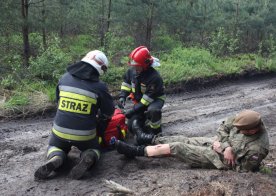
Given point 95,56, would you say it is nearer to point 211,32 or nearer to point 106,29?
point 106,29

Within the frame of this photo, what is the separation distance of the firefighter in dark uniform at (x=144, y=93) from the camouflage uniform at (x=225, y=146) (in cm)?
66

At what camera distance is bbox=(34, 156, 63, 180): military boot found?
480cm

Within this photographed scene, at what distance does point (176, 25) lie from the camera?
13633 millimetres

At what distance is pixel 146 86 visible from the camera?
→ 640 centimetres

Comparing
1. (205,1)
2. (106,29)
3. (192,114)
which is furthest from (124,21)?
(192,114)

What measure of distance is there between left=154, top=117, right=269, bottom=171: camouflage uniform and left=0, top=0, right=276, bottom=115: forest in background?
4.11m

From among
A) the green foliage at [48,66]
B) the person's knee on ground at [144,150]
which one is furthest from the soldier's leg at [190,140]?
the green foliage at [48,66]

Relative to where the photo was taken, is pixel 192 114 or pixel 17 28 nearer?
pixel 192 114

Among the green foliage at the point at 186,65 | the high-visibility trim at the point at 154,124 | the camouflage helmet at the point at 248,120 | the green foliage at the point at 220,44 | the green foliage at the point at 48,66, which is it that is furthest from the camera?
the green foliage at the point at 220,44

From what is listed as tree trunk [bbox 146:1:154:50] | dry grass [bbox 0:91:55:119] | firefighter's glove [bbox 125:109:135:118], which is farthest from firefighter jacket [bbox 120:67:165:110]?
tree trunk [bbox 146:1:154:50]

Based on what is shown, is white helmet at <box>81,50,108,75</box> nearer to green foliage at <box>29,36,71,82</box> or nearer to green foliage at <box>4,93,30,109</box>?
green foliage at <box>4,93,30,109</box>

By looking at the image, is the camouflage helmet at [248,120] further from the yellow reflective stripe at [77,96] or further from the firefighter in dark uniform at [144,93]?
the yellow reflective stripe at [77,96]

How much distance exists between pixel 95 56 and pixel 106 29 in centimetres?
805

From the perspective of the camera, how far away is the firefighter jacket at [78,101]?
4.94m
